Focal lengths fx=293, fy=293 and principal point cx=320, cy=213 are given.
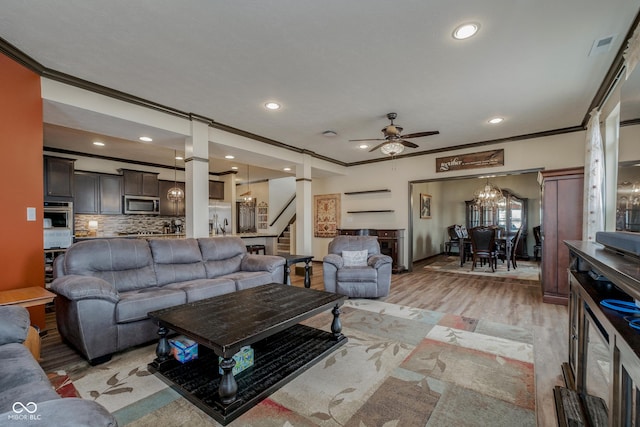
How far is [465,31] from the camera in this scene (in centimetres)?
232

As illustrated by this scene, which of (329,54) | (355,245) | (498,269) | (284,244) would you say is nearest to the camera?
(329,54)

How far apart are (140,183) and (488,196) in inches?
348

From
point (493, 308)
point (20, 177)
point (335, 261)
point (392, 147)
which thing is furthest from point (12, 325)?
point (493, 308)

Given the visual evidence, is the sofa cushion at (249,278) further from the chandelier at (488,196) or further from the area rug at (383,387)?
the chandelier at (488,196)

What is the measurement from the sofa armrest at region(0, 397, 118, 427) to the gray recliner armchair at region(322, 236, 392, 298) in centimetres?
354

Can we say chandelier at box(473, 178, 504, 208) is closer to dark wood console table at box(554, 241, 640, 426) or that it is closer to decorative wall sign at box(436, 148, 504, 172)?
decorative wall sign at box(436, 148, 504, 172)

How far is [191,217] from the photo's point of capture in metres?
4.17

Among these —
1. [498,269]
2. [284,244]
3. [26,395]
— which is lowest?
[498,269]

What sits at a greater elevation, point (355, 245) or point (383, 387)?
point (355, 245)

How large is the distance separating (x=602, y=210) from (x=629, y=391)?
3445 millimetres

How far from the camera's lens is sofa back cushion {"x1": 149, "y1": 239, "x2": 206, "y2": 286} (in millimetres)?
3463

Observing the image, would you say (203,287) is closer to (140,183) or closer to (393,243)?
(393,243)

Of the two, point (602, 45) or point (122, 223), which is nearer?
point (602, 45)

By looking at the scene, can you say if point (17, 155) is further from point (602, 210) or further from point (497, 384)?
point (602, 210)
